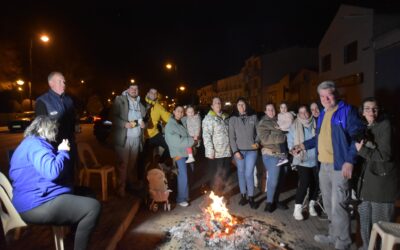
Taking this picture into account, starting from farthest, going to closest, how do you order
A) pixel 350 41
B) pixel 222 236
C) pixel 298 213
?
pixel 350 41
pixel 298 213
pixel 222 236

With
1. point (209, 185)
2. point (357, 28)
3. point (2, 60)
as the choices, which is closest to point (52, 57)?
point (2, 60)

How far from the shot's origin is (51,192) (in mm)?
3627

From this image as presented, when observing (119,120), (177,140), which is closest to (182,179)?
(177,140)

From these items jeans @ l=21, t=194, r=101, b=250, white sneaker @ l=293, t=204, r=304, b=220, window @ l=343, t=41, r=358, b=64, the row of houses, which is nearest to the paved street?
white sneaker @ l=293, t=204, r=304, b=220

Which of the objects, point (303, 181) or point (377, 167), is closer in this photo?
point (377, 167)

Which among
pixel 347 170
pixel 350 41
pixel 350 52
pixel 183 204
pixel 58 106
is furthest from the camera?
pixel 350 52

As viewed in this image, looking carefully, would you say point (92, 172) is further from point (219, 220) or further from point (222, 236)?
point (222, 236)

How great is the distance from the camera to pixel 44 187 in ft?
11.7

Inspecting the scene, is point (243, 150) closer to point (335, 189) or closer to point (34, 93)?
point (335, 189)

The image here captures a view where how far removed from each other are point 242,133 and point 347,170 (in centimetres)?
254

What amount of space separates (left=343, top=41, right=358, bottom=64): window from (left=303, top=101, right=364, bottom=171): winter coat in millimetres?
17585

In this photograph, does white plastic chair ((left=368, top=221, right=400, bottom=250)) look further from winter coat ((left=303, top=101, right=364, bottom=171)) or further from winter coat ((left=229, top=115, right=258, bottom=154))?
winter coat ((left=229, top=115, right=258, bottom=154))

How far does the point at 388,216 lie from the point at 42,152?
13.9 ft

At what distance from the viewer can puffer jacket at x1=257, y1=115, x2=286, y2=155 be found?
6.29 metres
